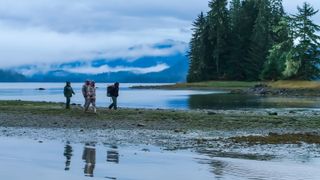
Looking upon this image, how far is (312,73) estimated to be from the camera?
326ft

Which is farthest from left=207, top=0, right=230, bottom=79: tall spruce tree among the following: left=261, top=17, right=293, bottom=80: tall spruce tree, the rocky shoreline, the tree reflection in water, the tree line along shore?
the tree reflection in water

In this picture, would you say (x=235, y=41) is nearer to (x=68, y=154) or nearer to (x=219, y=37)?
(x=219, y=37)

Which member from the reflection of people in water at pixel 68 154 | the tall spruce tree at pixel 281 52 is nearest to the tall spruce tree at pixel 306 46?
the tall spruce tree at pixel 281 52

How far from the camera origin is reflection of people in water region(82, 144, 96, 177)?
51.5 feet

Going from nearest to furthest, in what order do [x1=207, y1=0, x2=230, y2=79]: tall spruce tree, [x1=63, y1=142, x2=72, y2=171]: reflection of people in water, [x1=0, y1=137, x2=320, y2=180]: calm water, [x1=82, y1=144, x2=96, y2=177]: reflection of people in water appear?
1. [x1=0, y1=137, x2=320, y2=180]: calm water
2. [x1=82, y1=144, x2=96, y2=177]: reflection of people in water
3. [x1=63, y1=142, x2=72, y2=171]: reflection of people in water
4. [x1=207, y1=0, x2=230, y2=79]: tall spruce tree

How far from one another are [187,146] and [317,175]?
273 inches

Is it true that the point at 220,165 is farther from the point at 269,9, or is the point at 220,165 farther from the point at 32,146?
Answer: the point at 269,9

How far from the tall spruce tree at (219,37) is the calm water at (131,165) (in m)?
104

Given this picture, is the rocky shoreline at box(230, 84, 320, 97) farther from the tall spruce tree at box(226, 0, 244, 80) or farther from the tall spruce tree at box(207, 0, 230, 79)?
the tall spruce tree at box(207, 0, 230, 79)

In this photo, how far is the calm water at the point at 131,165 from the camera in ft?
49.9

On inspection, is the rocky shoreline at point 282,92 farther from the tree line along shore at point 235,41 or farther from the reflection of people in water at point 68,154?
the reflection of people in water at point 68,154

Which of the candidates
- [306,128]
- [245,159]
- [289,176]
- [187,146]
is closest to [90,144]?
[187,146]

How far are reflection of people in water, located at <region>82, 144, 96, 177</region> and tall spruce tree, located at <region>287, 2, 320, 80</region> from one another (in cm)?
8113

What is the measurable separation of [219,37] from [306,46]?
2853cm
